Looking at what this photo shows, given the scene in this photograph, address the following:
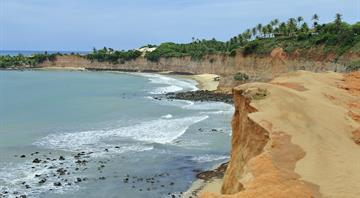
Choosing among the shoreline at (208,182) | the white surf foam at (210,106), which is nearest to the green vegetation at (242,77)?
the white surf foam at (210,106)

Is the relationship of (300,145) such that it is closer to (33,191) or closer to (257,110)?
(257,110)

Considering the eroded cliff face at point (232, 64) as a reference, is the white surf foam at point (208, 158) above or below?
below

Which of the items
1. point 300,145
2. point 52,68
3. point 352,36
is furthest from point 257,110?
point 52,68

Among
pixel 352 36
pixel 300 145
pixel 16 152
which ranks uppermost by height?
pixel 352 36

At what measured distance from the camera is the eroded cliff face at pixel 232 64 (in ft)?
236

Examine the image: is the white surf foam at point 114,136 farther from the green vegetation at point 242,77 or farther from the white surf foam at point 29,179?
the green vegetation at point 242,77

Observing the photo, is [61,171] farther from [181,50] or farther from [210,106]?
[181,50]

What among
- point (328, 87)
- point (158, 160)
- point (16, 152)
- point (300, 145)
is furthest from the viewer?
point (16, 152)

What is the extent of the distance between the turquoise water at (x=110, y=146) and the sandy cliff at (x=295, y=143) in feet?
27.6

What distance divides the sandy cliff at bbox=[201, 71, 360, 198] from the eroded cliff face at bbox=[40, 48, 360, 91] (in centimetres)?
4647

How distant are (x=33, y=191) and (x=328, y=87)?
14676 mm

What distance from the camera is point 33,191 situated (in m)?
A: 23.8

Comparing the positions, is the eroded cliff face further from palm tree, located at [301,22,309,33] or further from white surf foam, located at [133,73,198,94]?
palm tree, located at [301,22,309,33]

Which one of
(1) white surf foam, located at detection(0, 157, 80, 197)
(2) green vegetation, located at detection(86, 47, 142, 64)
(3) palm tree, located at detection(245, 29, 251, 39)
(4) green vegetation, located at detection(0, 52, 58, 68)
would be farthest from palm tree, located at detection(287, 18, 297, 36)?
(1) white surf foam, located at detection(0, 157, 80, 197)
